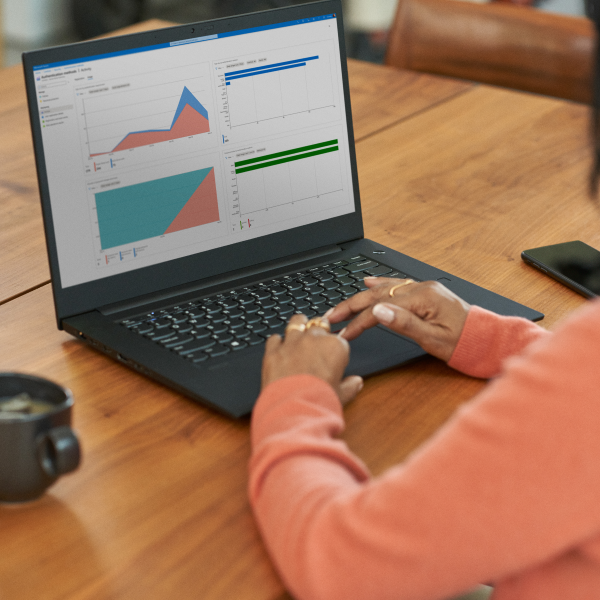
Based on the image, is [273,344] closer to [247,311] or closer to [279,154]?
[247,311]

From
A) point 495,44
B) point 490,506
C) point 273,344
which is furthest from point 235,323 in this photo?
point 495,44

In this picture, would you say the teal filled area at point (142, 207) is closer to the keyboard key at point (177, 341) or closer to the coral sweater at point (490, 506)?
the keyboard key at point (177, 341)

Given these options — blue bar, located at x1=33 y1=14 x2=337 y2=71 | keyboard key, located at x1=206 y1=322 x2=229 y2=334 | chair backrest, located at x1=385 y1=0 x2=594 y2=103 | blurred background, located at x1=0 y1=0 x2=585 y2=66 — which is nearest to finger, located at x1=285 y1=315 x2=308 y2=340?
keyboard key, located at x1=206 y1=322 x2=229 y2=334

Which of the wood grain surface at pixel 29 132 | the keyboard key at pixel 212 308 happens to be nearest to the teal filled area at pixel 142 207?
the keyboard key at pixel 212 308

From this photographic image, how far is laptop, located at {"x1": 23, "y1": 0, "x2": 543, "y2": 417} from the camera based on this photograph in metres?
0.83

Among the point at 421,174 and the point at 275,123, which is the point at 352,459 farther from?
the point at 421,174

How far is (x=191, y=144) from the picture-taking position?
92 cm

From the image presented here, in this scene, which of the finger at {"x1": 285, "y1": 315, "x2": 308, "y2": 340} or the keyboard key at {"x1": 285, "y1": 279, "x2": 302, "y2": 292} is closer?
the finger at {"x1": 285, "y1": 315, "x2": 308, "y2": 340}

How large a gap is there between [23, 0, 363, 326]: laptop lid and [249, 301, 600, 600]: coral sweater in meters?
0.45

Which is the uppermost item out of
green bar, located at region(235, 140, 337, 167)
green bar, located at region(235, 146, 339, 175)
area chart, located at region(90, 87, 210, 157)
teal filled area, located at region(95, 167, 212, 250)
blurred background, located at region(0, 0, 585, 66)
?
blurred background, located at region(0, 0, 585, 66)

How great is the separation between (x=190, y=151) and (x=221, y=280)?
0.16m

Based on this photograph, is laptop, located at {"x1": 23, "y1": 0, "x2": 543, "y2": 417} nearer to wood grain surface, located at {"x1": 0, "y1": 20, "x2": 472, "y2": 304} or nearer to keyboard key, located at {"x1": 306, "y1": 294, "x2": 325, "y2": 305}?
keyboard key, located at {"x1": 306, "y1": 294, "x2": 325, "y2": 305}

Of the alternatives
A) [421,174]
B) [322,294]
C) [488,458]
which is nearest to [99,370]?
[322,294]

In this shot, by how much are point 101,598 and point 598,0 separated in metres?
0.57
